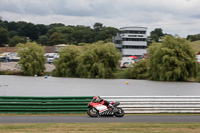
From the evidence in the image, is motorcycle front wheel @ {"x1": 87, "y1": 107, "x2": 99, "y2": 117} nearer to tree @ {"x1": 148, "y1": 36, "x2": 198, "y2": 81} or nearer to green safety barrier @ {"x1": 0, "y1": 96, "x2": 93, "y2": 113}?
green safety barrier @ {"x1": 0, "y1": 96, "x2": 93, "y2": 113}

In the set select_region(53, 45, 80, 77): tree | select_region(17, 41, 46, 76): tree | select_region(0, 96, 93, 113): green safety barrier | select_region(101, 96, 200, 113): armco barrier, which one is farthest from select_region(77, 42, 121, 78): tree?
select_region(0, 96, 93, 113): green safety barrier

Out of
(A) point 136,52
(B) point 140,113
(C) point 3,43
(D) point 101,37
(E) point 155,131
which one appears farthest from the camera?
(D) point 101,37

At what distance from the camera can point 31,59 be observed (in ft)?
256

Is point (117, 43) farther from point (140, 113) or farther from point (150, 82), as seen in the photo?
point (140, 113)

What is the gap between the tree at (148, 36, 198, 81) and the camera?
66.2m

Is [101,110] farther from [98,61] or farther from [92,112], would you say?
[98,61]

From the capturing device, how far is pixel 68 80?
2817 inches

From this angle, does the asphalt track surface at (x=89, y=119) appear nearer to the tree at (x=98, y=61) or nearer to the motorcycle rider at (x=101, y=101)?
the motorcycle rider at (x=101, y=101)

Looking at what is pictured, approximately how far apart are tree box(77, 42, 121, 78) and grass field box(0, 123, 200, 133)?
5463 cm

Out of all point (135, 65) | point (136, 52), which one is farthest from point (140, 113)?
point (136, 52)

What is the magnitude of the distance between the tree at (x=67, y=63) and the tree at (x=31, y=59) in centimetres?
440

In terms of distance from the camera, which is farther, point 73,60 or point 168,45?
point 73,60

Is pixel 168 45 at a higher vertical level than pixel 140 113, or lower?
higher

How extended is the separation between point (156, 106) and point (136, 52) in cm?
12679
